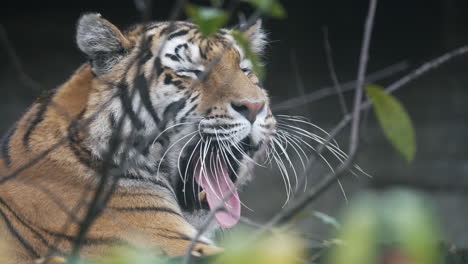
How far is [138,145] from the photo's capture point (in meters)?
2.24

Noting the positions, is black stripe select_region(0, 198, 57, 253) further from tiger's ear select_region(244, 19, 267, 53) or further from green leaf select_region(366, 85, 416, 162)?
green leaf select_region(366, 85, 416, 162)

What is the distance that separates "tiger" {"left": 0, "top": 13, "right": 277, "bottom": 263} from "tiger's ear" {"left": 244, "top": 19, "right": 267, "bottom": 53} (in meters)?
0.23

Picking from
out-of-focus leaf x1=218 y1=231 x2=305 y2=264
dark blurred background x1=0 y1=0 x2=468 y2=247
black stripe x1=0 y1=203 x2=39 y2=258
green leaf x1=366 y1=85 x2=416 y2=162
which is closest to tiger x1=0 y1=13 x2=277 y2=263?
black stripe x1=0 y1=203 x2=39 y2=258

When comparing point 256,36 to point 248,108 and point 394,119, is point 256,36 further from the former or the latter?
point 394,119

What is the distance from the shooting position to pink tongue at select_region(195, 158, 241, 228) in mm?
2256

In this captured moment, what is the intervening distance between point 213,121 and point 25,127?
0.62 metres

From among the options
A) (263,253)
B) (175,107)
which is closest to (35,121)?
(175,107)

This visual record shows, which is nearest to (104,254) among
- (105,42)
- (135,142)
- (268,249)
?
(135,142)

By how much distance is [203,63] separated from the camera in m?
2.37

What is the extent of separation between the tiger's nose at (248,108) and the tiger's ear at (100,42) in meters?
0.41

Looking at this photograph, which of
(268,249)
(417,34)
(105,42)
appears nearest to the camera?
(268,249)

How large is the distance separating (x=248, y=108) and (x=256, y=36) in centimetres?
48

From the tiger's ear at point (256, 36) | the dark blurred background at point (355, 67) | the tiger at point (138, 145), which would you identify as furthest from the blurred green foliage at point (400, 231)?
the dark blurred background at point (355, 67)

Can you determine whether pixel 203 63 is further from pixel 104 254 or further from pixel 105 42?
pixel 104 254
